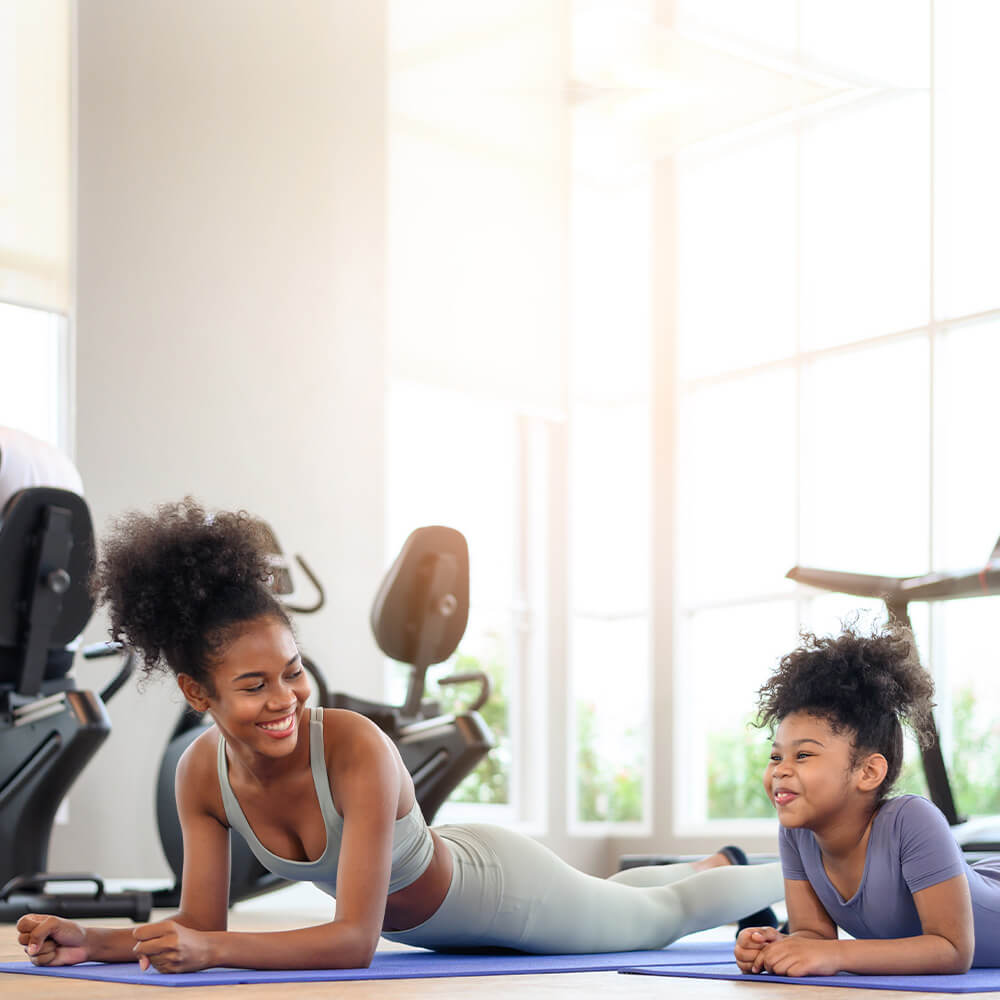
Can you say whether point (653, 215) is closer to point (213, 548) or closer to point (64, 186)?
point (64, 186)

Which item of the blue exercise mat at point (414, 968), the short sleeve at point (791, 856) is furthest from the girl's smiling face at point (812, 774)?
the blue exercise mat at point (414, 968)

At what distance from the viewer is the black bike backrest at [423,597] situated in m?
4.16

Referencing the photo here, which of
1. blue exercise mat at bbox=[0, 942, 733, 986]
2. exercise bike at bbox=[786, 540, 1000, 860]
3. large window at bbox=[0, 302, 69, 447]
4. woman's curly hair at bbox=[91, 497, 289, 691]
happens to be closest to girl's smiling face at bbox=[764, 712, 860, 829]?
blue exercise mat at bbox=[0, 942, 733, 986]

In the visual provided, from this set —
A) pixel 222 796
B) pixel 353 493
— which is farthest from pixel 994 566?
pixel 353 493

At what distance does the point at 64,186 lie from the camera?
5262mm

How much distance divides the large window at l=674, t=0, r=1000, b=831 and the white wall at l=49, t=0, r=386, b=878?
188 centimetres

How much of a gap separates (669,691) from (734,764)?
49 centimetres

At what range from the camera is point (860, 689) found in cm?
221

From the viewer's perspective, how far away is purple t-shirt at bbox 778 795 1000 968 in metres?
2.08

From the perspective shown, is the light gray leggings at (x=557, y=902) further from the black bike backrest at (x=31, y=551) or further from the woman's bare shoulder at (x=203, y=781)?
the black bike backrest at (x=31, y=551)

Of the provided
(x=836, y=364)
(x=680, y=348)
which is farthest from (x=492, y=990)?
(x=680, y=348)

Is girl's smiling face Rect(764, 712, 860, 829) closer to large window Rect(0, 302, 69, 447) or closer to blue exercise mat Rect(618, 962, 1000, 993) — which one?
blue exercise mat Rect(618, 962, 1000, 993)

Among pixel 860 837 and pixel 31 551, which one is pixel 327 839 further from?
pixel 31 551

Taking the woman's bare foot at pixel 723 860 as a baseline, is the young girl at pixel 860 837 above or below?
above
